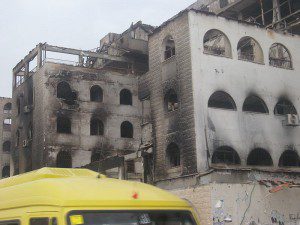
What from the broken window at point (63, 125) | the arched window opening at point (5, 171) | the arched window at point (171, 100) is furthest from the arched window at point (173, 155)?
the arched window opening at point (5, 171)

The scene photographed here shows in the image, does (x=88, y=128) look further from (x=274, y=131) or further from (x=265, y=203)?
(x=265, y=203)

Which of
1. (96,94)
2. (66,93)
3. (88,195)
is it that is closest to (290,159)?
(96,94)

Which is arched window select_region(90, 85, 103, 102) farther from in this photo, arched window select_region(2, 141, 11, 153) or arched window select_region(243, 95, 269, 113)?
arched window select_region(2, 141, 11, 153)

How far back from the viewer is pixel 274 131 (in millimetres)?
23406

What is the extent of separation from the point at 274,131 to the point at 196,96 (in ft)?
16.7

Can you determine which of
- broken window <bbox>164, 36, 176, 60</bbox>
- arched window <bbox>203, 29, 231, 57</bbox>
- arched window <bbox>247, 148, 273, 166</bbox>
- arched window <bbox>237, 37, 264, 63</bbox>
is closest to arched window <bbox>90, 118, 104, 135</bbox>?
arched window <bbox>203, 29, 231, 57</bbox>

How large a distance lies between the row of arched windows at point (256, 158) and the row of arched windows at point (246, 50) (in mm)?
4665

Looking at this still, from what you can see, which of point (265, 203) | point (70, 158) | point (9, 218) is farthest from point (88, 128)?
point (9, 218)

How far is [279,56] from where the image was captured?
26.0 m

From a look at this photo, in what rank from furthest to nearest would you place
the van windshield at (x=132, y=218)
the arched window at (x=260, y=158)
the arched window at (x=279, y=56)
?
the arched window at (x=279, y=56), the arched window at (x=260, y=158), the van windshield at (x=132, y=218)

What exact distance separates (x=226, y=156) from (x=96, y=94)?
45.2 ft

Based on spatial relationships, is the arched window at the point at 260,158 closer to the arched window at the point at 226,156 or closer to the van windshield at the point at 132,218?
the arched window at the point at 226,156

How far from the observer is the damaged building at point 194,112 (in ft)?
57.1

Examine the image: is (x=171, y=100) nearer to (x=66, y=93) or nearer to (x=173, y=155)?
(x=173, y=155)
